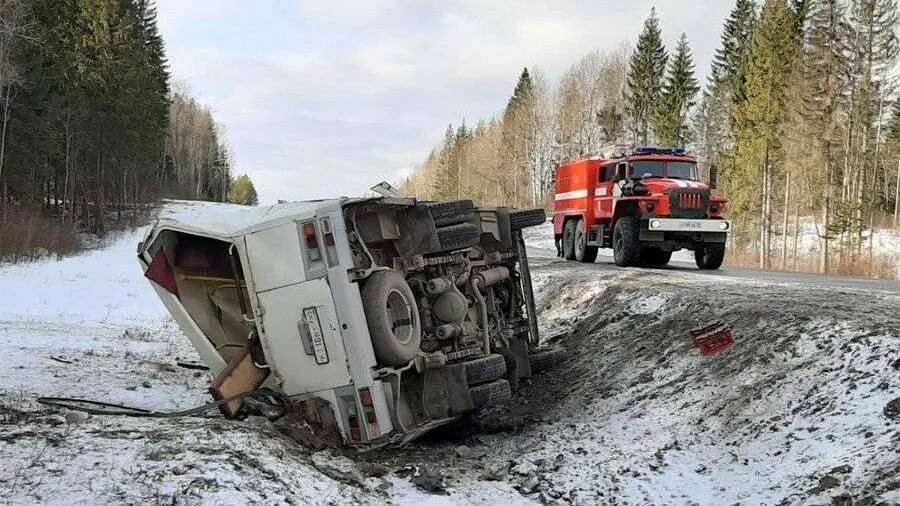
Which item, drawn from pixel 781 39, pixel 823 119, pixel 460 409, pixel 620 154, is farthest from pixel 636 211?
pixel 781 39

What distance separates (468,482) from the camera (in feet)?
16.8

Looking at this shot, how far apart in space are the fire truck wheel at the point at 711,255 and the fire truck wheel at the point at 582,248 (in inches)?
93.7

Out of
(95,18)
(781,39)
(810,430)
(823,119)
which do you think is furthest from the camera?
(95,18)

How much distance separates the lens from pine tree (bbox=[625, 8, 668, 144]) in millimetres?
49188

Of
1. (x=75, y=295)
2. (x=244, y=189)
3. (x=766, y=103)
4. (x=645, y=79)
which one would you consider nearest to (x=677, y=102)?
(x=645, y=79)

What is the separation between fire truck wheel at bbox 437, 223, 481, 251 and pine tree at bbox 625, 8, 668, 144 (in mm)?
44916

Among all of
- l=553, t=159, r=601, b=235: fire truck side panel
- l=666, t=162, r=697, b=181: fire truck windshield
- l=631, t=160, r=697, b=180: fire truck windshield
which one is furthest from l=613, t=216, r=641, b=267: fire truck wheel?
l=553, t=159, r=601, b=235: fire truck side panel

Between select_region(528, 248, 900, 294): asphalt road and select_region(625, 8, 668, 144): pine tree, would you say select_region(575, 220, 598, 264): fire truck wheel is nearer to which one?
select_region(528, 248, 900, 294): asphalt road

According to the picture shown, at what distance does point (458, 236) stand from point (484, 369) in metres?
1.23

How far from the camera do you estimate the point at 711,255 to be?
14211 millimetres

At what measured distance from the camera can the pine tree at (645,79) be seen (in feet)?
161

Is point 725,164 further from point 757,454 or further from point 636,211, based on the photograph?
point 757,454

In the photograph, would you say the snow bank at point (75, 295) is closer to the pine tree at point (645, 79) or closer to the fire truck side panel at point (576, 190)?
the fire truck side panel at point (576, 190)

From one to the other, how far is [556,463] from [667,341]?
7.80 feet
